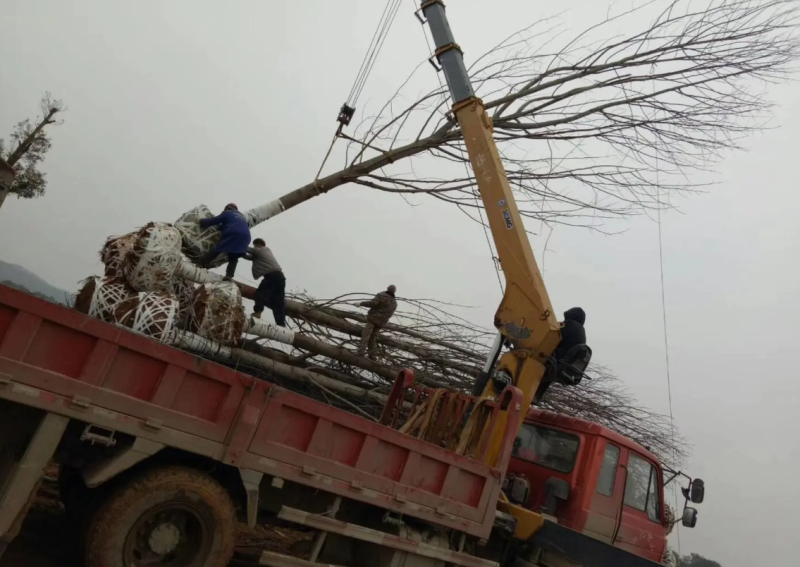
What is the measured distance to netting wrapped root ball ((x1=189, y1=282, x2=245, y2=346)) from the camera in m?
5.38

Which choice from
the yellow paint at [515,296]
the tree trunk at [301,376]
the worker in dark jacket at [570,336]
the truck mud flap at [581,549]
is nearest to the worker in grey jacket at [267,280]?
the tree trunk at [301,376]

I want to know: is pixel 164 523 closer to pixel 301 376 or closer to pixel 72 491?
pixel 72 491

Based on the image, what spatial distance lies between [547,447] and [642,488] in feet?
3.25

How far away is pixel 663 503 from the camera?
5879 mm

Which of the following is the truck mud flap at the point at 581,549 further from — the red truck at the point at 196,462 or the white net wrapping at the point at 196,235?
the white net wrapping at the point at 196,235

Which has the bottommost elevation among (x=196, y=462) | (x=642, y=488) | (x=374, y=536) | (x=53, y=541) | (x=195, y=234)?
(x=53, y=541)

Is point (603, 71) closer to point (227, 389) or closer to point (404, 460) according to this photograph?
point (404, 460)

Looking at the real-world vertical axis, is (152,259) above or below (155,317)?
above

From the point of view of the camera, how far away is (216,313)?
5.42m

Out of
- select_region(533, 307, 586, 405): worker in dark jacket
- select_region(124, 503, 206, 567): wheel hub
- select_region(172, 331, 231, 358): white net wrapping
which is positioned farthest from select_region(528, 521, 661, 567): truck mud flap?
select_region(172, 331, 231, 358): white net wrapping

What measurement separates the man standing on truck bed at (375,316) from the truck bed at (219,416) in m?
3.23

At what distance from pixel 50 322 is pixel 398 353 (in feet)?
16.4

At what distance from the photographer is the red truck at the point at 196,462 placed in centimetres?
312

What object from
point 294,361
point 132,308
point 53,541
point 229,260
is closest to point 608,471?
point 294,361
